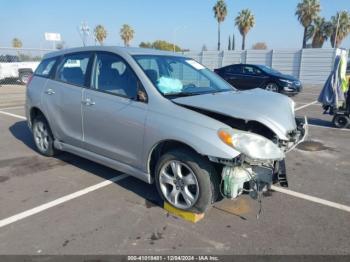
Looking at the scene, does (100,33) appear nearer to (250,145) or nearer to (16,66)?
(16,66)

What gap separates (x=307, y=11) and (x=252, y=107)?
4464 cm

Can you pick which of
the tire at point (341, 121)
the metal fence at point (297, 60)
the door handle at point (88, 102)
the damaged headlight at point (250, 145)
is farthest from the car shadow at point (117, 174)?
the metal fence at point (297, 60)

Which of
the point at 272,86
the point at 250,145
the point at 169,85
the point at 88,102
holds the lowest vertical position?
the point at 272,86

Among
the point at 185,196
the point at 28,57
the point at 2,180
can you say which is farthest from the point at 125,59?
the point at 28,57

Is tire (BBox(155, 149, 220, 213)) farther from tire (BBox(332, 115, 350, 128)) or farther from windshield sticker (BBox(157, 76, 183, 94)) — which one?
tire (BBox(332, 115, 350, 128))

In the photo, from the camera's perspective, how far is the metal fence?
24219mm

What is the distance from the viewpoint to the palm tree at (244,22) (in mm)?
48000

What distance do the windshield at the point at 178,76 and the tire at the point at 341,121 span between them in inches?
204

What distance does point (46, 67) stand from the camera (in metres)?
5.31

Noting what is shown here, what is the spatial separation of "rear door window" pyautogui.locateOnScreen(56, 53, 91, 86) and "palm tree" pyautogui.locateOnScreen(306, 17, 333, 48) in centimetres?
4948

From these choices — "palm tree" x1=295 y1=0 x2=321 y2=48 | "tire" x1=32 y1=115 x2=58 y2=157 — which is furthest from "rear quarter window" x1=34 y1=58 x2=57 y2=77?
"palm tree" x1=295 y1=0 x2=321 y2=48

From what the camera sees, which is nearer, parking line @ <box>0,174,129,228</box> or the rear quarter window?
parking line @ <box>0,174,129,228</box>

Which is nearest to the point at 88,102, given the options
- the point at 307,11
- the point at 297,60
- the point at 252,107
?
the point at 252,107

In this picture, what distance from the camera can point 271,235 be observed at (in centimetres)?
316
